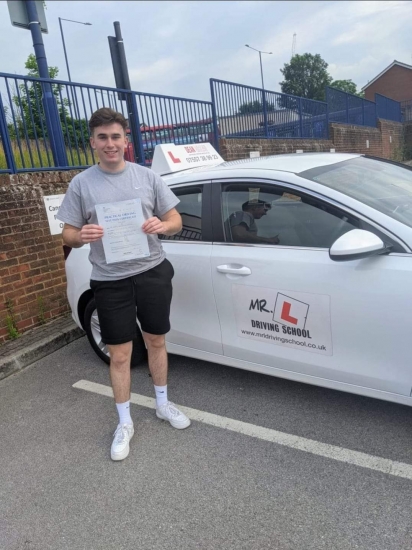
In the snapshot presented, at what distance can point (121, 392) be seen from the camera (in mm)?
2811

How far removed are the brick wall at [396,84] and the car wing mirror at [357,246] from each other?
176ft

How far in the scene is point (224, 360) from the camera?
3.09m

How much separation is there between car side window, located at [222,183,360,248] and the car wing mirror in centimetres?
19

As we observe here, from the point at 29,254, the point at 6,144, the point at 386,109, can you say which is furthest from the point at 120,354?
the point at 386,109

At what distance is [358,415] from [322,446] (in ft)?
1.28

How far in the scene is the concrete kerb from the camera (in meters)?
4.10

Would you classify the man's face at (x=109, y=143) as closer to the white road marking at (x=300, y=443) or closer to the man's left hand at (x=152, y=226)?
the man's left hand at (x=152, y=226)

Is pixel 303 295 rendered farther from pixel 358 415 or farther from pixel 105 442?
pixel 105 442

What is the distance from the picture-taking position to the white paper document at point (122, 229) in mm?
2477

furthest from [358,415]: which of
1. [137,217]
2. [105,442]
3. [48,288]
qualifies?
[48,288]

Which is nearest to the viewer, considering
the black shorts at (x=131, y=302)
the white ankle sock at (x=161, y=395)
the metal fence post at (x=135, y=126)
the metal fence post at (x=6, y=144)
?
the black shorts at (x=131, y=302)

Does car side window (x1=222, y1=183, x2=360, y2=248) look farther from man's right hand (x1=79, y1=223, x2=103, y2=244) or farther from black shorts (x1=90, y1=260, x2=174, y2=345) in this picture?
man's right hand (x1=79, y1=223, x2=103, y2=244)

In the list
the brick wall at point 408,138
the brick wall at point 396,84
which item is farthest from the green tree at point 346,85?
the brick wall at point 408,138

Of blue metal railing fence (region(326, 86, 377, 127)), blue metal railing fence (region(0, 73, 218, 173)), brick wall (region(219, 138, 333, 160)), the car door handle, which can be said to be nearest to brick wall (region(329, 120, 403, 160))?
blue metal railing fence (region(326, 86, 377, 127))
